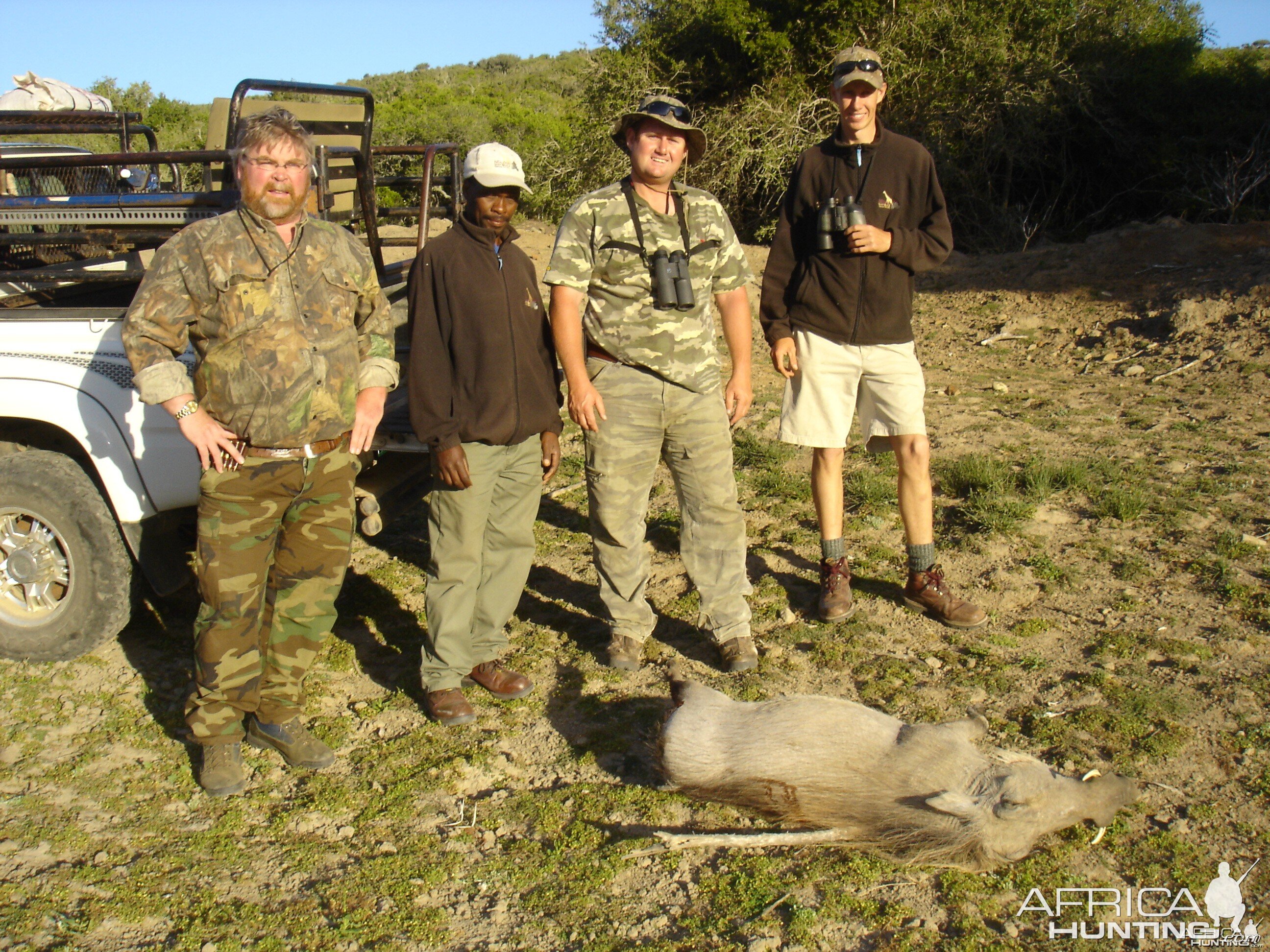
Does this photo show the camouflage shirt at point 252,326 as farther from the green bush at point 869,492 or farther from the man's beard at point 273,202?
the green bush at point 869,492

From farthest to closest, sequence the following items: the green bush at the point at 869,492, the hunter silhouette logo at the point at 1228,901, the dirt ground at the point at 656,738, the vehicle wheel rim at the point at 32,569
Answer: the green bush at the point at 869,492 < the vehicle wheel rim at the point at 32,569 < the dirt ground at the point at 656,738 < the hunter silhouette logo at the point at 1228,901

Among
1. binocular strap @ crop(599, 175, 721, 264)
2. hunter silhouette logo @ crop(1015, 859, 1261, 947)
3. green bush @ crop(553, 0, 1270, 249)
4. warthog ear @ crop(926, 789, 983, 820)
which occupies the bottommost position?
hunter silhouette logo @ crop(1015, 859, 1261, 947)

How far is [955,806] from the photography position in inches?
105

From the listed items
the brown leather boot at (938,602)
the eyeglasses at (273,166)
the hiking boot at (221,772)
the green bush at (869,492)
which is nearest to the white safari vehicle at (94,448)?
the eyeglasses at (273,166)

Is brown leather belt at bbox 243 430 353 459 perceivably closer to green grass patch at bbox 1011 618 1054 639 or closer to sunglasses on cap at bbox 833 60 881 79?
sunglasses on cap at bbox 833 60 881 79

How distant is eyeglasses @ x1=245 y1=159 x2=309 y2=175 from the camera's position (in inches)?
112

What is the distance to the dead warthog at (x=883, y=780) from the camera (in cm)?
270

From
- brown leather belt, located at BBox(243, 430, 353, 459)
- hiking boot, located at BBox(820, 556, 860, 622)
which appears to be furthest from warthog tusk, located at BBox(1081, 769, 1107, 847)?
brown leather belt, located at BBox(243, 430, 353, 459)

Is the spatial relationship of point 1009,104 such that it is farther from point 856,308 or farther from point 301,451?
point 301,451

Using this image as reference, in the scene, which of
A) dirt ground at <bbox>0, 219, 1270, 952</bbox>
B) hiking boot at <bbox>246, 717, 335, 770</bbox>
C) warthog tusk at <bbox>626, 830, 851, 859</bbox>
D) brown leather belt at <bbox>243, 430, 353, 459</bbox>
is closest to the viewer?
dirt ground at <bbox>0, 219, 1270, 952</bbox>

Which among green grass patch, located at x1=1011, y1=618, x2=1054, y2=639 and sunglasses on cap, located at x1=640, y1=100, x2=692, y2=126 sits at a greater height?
sunglasses on cap, located at x1=640, y1=100, x2=692, y2=126

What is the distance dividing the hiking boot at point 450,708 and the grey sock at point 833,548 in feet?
5.44

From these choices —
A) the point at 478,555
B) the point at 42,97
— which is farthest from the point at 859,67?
the point at 42,97

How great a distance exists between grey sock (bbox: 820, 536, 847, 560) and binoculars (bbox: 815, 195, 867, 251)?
4.00ft
